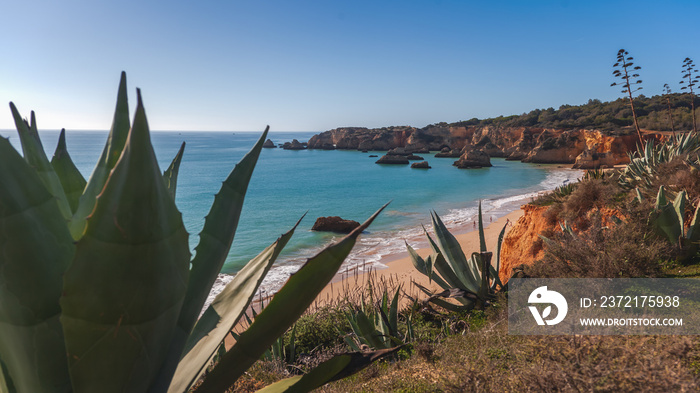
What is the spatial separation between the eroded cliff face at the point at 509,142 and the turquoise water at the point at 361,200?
3668mm

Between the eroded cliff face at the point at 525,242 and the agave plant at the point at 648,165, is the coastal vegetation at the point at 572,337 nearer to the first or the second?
the agave plant at the point at 648,165

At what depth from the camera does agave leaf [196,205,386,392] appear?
1171 millimetres

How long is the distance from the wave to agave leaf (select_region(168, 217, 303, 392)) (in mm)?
7100

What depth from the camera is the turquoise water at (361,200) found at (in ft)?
61.3

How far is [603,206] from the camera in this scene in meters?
8.05

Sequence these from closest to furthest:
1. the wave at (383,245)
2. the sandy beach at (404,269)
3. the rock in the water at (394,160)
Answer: the sandy beach at (404,269) < the wave at (383,245) < the rock in the water at (394,160)

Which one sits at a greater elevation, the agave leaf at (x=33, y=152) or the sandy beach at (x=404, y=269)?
the agave leaf at (x=33, y=152)

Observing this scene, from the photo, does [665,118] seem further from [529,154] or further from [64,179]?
[64,179]

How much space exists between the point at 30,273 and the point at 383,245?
58.1 ft

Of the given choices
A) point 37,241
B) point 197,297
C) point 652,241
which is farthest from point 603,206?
point 37,241

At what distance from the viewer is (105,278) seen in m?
0.85

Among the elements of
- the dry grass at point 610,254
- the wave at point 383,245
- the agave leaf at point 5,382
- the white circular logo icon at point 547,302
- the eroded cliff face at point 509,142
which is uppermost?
the eroded cliff face at point 509,142

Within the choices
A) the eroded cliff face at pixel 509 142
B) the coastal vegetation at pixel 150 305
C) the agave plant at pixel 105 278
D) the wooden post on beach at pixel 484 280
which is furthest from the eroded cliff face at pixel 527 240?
the eroded cliff face at pixel 509 142

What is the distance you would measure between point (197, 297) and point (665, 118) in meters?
56.7
